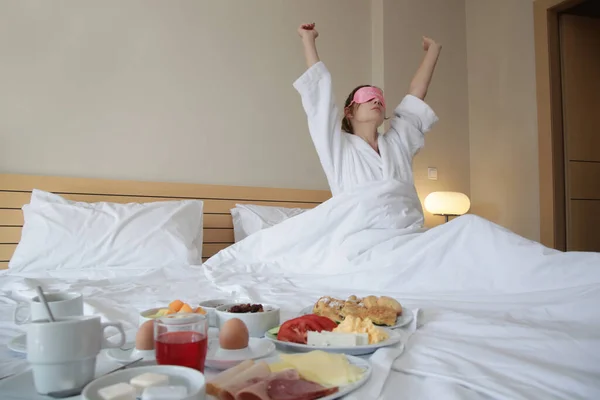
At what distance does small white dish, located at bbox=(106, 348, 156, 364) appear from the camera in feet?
2.44

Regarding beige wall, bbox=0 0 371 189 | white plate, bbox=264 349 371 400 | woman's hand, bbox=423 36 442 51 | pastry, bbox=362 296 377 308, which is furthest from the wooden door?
white plate, bbox=264 349 371 400

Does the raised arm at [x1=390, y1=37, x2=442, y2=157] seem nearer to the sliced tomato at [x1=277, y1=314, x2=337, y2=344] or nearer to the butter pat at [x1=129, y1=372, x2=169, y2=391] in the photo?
the sliced tomato at [x1=277, y1=314, x2=337, y2=344]

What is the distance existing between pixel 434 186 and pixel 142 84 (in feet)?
7.12

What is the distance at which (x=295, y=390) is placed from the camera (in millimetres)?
606

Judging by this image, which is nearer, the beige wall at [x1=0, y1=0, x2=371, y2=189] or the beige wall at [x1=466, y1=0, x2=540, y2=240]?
the beige wall at [x1=0, y1=0, x2=371, y2=189]

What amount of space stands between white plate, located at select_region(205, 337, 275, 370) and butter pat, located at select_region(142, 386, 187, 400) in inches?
7.5

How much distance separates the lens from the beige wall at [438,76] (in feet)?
11.6

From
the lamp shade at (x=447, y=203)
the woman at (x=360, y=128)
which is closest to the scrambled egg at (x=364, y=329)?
the woman at (x=360, y=128)

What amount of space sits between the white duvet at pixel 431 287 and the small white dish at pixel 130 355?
0.15m

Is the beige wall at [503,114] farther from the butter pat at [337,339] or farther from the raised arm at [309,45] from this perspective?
the butter pat at [337,339]

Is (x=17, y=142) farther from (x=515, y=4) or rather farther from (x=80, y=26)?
(x=515, y=4)

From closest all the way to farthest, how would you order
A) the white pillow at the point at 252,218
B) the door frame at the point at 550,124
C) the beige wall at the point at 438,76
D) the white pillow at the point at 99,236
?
the white pillow at the point at 99,236 < the white pillow at the point at 252,218 < the door frame at the point at 550,124 < the beige wall at the point at 438,76

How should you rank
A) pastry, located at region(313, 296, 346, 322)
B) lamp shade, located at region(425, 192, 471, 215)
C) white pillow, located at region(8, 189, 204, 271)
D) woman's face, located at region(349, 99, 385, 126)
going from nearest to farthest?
pastry, located at region(313, 296, 346, 322)
white pillow, located at region(8, 189, 204, 271)
woman's face, located at region(349, 99, 385, 126)
lamp shade, located at region(425, 192, 471, 215)

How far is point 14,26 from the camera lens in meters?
2.50
